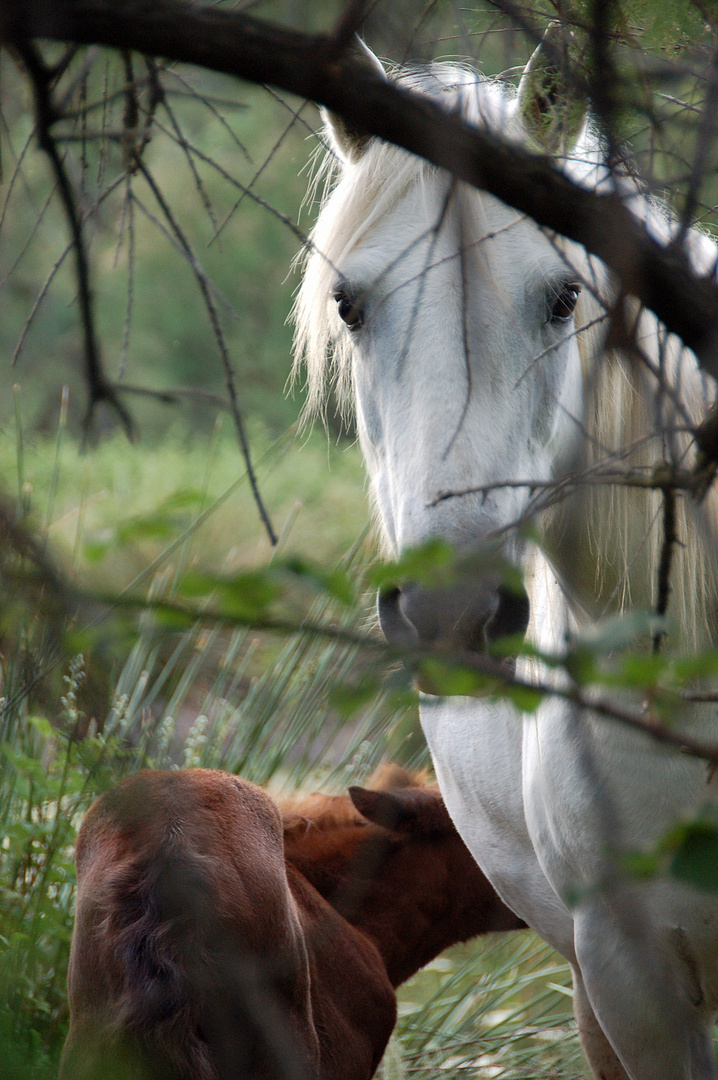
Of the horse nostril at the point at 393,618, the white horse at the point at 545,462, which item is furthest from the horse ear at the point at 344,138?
the horse nostril at the point at 393,618

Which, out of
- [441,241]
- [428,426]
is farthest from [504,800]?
[441,241]

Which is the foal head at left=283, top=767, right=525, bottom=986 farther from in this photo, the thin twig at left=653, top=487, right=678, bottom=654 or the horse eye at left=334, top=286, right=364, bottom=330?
the thin twig at left=653, top=487, right=678, bottom=654

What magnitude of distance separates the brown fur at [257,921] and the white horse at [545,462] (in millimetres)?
557

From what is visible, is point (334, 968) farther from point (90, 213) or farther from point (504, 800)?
point (90, 213)

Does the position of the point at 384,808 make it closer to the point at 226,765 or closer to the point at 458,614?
the point at 226,765

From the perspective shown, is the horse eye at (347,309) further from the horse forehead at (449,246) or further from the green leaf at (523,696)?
the green leaf at (523,696)

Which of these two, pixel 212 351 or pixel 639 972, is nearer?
pixel 639 972

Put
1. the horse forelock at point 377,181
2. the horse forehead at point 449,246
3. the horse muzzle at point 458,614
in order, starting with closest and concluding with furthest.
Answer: the horse muzzle at point 458,614
the horse forehead at point 449,246
the horse forelock at point 377,181

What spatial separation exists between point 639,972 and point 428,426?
90 cm

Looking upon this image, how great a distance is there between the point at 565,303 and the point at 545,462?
0.25 metres

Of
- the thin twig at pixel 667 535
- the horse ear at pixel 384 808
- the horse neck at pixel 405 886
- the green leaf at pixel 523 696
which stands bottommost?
the horse neck at pixel 405 886

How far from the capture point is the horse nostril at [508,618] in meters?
1.18

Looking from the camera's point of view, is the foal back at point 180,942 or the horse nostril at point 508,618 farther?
the foal back at point 180,942

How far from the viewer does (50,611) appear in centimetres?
55
